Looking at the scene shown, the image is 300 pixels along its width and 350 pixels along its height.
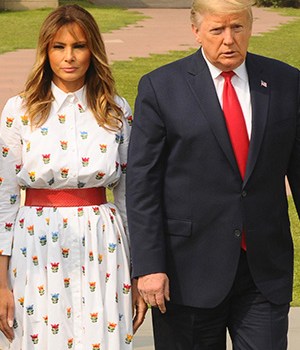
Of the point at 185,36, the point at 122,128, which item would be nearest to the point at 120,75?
the point at 185,36

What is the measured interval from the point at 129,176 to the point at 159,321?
1.99 feet

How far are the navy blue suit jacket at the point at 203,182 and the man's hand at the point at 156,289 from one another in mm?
31

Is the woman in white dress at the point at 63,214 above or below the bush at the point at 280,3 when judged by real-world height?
below

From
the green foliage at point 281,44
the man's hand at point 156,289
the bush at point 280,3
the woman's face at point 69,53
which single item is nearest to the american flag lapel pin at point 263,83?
the woman's face at point 69,53

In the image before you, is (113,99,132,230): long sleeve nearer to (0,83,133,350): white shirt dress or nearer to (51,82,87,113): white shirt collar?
(0,83,133,350): white shirt dress

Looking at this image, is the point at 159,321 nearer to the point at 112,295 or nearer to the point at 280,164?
the point at 112,295

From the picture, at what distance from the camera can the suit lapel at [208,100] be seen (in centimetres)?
430

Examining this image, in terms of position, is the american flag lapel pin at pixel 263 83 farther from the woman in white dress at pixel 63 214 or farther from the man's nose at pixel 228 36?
the woman in white dress at pixel 63 214

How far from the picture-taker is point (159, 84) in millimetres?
4398

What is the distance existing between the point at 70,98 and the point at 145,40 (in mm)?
16792

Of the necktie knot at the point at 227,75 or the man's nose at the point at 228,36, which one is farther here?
the necktie knot at the point at 227,75

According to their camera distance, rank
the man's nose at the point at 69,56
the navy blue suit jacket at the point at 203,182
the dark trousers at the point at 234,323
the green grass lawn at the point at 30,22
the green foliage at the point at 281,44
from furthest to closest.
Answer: the green grass lawn at the point at 30,22, the green foliage at the point at 281,44, the man's nose at the point at 69,56, the dark trousers at the point at 234,323, the navy blue suit jacket at the point at 203,182

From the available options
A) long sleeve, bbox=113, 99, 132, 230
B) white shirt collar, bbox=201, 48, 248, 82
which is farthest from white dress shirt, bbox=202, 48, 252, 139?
long sleeve, bbox=113, 99, 132, 230

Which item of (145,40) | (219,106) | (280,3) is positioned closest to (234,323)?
(219,106)
